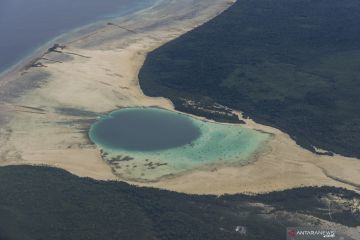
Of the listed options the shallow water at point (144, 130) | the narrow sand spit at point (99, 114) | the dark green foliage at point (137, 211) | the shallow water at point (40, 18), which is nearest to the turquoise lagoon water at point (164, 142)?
the shallow water at point (144, 130)

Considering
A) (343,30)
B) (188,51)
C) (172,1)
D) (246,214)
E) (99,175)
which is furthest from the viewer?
(172,1)

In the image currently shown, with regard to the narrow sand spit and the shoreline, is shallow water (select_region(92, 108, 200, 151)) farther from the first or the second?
the shoreline

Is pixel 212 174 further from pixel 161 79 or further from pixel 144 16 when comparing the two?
pixel 144 16

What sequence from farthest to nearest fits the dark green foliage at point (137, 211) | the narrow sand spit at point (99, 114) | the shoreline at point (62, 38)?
the shoreline at point (62, 38) < the narrow sand spit at point (99, 114) < the dark green foliage at point (137, 211)

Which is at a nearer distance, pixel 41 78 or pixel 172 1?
pixel 41 78

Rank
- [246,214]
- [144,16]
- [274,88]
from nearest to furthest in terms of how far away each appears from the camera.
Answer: [246,214], [274,88], [144,16]

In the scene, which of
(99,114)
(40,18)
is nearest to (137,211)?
(99,114)

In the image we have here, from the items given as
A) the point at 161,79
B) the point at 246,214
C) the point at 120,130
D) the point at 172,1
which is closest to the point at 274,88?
the point at 161,79

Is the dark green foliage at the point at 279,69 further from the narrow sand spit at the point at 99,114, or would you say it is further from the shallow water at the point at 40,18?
the shallow water at the point at 40,18
